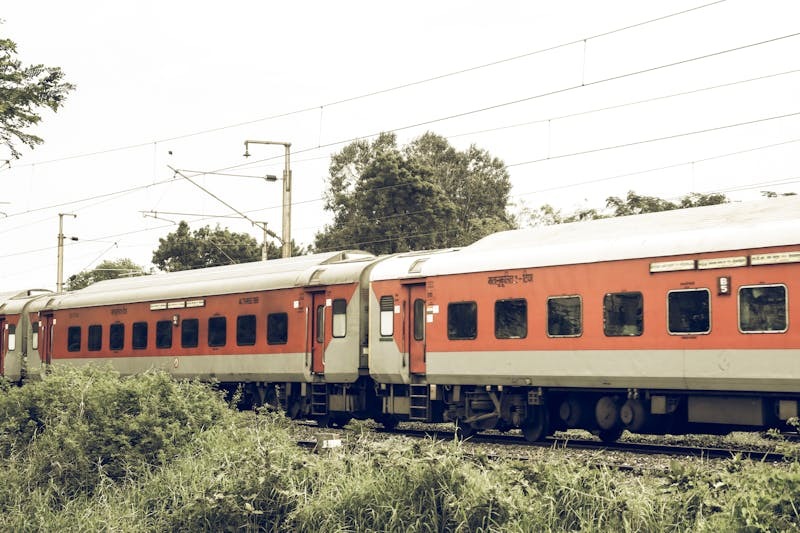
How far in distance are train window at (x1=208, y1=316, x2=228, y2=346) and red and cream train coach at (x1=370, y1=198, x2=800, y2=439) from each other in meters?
5.27

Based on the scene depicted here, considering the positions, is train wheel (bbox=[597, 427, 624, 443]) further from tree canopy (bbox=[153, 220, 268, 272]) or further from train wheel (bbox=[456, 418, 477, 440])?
tree canopy (bbox=[153, 220, 268, 272])

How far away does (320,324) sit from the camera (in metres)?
22.5

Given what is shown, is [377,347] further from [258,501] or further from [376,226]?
[376,226]

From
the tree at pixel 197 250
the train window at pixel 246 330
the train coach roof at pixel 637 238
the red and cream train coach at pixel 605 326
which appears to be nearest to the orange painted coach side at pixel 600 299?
the red and cream train coach at pixel 605 326

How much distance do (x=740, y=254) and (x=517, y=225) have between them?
36.6 m

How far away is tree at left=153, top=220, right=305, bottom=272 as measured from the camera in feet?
229

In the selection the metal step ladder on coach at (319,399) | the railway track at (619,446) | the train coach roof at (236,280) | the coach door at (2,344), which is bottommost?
the railway track at (619,446)

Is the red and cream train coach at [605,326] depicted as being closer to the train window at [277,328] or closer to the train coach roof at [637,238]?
the train coach roof at [637,238]

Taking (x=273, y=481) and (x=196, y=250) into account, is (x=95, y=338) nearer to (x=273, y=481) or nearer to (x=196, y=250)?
(x=273, y=481)

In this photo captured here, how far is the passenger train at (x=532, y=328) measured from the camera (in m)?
14.5

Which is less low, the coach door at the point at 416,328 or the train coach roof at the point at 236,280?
the train coach roof at the point at 236,280

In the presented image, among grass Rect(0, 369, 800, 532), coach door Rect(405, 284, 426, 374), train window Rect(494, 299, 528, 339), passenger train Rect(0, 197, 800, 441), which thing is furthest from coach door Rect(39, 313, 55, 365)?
train window Rect(494, 299, 528, 339)

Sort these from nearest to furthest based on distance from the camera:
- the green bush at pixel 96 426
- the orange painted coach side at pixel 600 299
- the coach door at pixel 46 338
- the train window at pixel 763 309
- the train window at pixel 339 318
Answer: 1. the green bush at pixel 96 426
2. the train window at pixel 763 309
3. the orange painted coach side at pixel 600 299
4. the train window at pixel 339 318
5. the coach door at pixel 46 338

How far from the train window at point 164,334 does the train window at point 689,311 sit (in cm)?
1505
